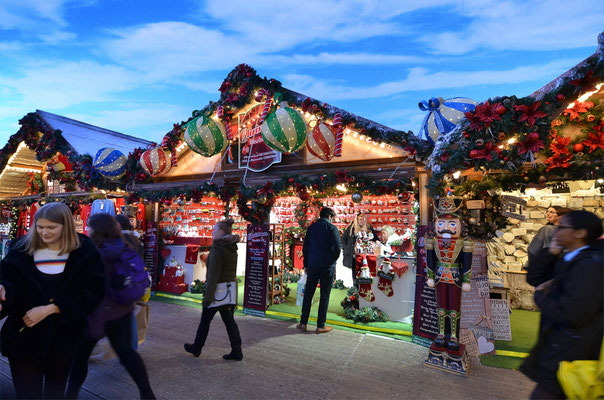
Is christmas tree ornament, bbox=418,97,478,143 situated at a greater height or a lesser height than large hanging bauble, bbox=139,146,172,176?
greater

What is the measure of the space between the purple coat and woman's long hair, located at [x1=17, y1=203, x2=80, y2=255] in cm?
39

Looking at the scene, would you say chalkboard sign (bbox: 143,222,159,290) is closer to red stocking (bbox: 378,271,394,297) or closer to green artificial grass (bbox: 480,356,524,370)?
red stocking (bbox: 378,271,394,297)

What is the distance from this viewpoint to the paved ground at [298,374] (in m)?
3.25

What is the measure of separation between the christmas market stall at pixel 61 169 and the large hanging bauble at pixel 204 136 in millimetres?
2418

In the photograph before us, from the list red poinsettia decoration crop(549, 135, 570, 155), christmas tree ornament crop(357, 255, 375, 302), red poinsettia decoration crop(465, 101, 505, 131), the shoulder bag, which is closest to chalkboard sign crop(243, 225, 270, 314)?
christmas tree ornament crop(357, 255, 375, 302)

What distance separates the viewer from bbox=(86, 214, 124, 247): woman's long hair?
2.77 metres

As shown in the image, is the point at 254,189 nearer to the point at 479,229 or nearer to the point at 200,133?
the point at 200,133

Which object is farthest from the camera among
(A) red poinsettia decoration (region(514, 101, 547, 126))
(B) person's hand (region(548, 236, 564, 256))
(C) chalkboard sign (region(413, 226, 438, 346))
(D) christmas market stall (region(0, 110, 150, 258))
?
(D) christmas market stall (region(0, 110, 150, 258))

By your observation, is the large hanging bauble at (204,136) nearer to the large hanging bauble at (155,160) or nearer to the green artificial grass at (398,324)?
the large hanging bauble at (155,160)

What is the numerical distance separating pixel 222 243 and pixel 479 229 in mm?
3620

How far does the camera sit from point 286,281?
29.5ft

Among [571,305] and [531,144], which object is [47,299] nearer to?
[571,305]

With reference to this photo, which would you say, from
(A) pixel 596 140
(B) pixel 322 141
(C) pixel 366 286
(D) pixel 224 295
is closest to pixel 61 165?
(B) pixel 322 141

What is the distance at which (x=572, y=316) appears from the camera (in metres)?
1.75
